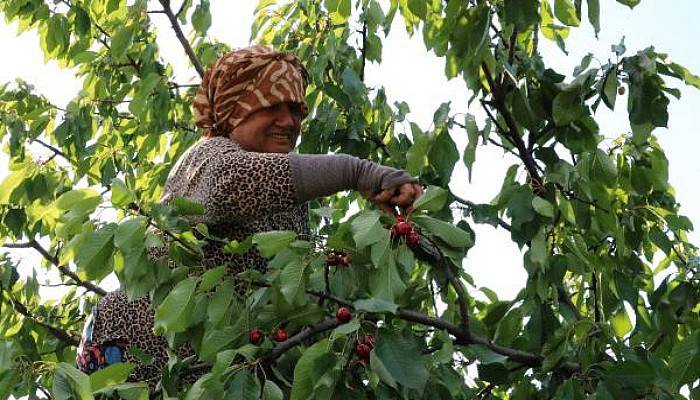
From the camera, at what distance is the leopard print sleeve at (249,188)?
311 cm

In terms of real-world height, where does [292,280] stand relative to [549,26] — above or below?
below

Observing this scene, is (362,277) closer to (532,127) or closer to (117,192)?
(117,192)

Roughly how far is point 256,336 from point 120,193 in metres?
0.46

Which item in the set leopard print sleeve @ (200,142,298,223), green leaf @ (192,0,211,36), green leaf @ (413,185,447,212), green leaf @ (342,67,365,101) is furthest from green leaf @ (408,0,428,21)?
green leaf @ (192,0,211,36)

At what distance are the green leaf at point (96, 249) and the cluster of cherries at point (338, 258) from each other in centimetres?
52

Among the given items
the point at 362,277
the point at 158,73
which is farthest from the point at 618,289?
the point at 158,73

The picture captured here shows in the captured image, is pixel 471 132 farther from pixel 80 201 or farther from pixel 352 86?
pixel 352 86

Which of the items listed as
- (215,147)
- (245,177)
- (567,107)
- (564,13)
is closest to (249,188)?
(245,177)

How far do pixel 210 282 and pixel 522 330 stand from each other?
4.81 ft

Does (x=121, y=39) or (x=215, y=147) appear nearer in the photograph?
(x=215, y=147)

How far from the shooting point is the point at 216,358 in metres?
2.74

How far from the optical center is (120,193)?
2789 millimetres

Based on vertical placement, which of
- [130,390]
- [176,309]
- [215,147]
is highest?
[215,147]

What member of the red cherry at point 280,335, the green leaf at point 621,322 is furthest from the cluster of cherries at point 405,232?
the green leaf at point 621,322
